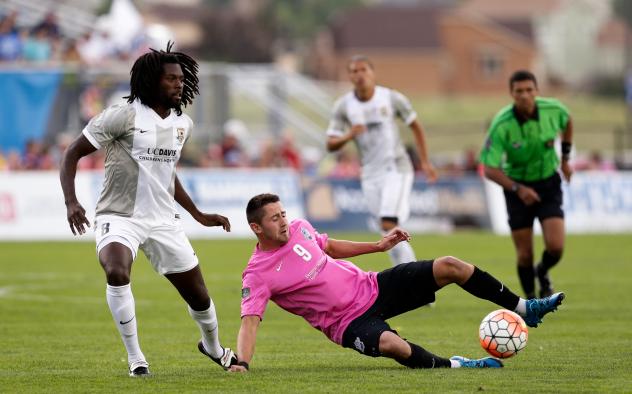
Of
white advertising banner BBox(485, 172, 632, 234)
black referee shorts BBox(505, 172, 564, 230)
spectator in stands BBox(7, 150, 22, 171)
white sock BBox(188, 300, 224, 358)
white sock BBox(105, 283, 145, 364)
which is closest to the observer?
white sock BBox(105, 283, 145, 364)

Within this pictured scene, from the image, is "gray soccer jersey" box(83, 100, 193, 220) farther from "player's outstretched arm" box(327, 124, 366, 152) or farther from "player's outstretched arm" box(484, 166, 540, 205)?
"player's outstretched arm" box(484, 166, 540, 205)

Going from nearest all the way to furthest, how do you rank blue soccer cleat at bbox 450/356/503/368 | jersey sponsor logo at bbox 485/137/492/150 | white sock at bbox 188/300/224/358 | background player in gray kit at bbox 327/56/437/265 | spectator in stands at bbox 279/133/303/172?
blue soccer cleat at bbox 450/356/503/368 < white sock at bbox 188/300/224/358 < jersey sponsor logo at bbox 485/137/492/150 < background player in gray kit at bbox 327/56/437/265 < spectator in stands at bbox 279/133/303/172

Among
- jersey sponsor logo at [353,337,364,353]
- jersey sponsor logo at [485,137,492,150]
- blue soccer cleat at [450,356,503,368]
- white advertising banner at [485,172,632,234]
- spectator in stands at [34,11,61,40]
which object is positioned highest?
spectator in stands at [34,11,61,40]

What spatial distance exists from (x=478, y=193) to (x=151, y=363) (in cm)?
1986

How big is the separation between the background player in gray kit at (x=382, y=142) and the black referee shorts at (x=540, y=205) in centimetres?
140

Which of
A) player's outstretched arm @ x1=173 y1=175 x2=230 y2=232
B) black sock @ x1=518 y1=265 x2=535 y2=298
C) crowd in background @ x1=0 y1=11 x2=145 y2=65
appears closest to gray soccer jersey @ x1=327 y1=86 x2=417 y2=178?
black sock @ x1=518 y1=265 x2=535 y2=298

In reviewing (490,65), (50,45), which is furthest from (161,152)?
(490,65)

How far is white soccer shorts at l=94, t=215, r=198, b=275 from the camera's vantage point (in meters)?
9.73

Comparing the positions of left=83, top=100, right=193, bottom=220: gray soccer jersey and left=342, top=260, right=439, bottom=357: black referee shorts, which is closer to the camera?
left=83, top=100, right=193, bottom=220: gray soccer jersey

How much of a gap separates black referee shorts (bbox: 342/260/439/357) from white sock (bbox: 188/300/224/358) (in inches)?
39.8

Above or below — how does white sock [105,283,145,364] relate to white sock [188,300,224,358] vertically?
above

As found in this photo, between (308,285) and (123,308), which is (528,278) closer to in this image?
(308,285)

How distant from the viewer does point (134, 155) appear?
9.86 metres

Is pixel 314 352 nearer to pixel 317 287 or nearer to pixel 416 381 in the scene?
pixel 317 287
